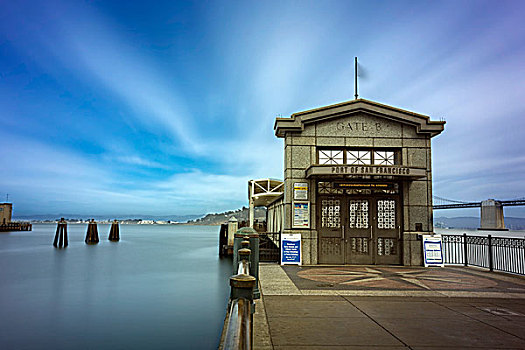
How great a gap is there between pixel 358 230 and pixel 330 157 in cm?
255

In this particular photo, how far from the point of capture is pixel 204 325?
9.38 meters

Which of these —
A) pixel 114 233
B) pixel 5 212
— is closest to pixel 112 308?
pixel 114 233

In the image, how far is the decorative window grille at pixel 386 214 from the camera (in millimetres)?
11523

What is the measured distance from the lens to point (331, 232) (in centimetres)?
1144

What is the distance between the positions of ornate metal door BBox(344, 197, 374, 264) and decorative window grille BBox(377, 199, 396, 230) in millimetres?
361

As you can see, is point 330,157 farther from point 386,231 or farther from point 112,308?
point 112,308

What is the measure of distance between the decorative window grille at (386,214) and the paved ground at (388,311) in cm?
232

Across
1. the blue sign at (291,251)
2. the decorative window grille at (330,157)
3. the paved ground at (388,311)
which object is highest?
the decorative window grille at (330,157)

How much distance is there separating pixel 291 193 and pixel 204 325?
4709 mm

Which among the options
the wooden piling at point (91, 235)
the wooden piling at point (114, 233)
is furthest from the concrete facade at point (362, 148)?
the wooden piling at point (114, 233)

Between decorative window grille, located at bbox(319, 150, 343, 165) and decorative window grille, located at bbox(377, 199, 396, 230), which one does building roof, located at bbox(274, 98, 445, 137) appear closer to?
decorative window grille, located at bbox(319, 150, 343, 165)

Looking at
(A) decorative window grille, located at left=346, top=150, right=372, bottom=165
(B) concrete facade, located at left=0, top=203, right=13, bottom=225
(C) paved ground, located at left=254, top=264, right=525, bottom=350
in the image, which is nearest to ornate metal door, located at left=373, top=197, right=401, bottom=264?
(A) decorative window grille, located at left=346, top=150, right=372, bottom=165

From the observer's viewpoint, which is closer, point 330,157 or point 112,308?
point 112,308

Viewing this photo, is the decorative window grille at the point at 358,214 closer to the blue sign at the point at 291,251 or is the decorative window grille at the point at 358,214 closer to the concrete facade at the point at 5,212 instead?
the blue sign at the point at 291,251
